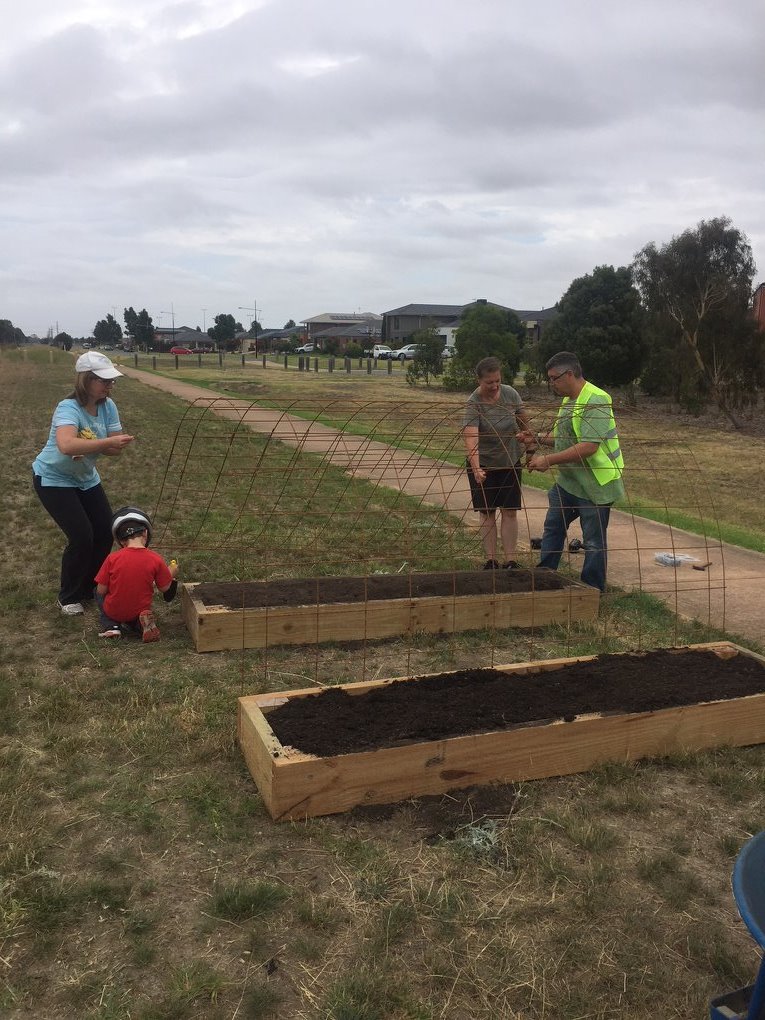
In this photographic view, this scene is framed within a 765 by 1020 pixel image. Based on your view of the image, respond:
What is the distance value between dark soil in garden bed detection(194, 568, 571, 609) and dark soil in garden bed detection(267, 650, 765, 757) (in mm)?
1061

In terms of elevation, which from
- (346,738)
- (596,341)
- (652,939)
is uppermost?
(596,341)

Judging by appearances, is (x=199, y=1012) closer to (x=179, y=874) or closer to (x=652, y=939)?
(x=179, y=874)

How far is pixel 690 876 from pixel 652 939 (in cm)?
37

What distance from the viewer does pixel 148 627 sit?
4.54 m

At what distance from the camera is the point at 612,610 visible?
17.7 feet

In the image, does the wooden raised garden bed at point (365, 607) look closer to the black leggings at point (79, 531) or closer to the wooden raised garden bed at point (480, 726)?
the black leggings at point (79, 531)

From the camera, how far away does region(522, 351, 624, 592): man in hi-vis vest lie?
4.93m

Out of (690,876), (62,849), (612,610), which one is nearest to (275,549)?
(612,610)

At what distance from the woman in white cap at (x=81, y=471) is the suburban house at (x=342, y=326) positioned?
298ft

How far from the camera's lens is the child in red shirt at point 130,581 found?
4.53 meters

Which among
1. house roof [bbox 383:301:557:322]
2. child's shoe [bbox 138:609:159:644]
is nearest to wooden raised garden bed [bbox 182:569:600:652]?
child's shoe [bbox 138:609:159:644]

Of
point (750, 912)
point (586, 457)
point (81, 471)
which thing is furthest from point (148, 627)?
point (750, 912)

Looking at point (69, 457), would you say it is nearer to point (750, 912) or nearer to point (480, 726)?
point (480, 726)

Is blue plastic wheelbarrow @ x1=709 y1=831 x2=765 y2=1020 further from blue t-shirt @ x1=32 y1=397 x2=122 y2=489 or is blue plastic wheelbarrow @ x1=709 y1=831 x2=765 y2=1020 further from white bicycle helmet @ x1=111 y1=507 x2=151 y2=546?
blue t-shirt @ x1=32 y1=397 x2=122 y2=489
